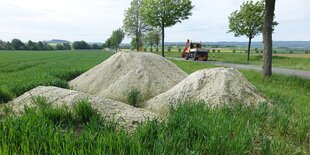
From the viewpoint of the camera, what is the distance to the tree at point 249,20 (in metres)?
29.5

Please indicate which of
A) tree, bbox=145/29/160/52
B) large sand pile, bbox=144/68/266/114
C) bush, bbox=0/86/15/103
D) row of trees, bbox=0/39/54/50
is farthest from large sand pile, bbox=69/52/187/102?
row of trees, bbox=0/39/54/50

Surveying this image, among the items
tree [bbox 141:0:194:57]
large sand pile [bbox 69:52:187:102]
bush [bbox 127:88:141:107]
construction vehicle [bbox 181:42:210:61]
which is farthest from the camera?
construction vehicle [bbox 181:42:210:61]

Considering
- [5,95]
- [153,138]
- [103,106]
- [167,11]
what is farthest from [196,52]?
[153,138]

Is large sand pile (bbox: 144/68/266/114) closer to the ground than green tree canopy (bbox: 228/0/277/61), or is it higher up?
closer to the ground

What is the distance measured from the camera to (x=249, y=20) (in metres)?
29.9

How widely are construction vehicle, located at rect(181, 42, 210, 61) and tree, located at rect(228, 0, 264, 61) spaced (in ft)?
15.6

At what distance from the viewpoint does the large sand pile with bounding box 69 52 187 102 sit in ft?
30.7

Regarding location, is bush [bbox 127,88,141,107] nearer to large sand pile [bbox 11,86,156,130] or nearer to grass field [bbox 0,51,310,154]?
large sand pile [bbox 11,86,156,130]

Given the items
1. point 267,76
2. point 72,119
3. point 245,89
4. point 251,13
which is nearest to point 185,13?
point 251,13

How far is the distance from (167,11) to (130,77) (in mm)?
20639

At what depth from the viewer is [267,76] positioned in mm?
12461

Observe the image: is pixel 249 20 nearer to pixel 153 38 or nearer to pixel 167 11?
pixel 167 11

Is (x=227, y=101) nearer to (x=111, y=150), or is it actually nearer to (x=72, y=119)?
(x=72, y=119)

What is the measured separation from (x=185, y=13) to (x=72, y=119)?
88.1 ft
